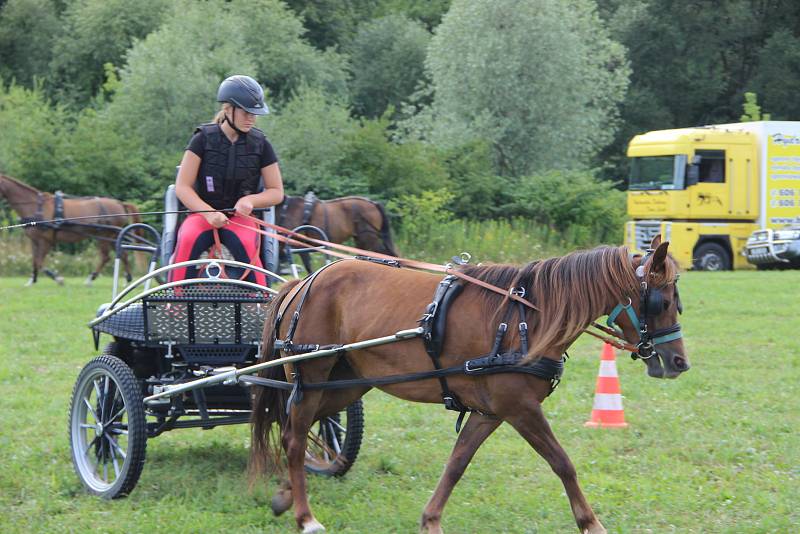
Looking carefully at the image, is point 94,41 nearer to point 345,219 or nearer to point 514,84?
point 514,84

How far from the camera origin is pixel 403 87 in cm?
4434

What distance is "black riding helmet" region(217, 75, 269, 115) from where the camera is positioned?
6.20m

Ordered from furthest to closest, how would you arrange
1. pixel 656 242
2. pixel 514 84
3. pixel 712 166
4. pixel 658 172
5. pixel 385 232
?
pixel 514 84 < pixel 658 172 < pixel 712 166 < pixel 385 232 < pixel 656 242

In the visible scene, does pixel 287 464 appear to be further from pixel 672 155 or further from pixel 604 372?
pixel 672 155

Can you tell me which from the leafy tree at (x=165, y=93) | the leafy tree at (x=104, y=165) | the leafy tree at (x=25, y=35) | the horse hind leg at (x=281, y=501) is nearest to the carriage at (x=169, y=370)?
the horse hind leg at (x=281, y=501)

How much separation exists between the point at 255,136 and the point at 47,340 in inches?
258

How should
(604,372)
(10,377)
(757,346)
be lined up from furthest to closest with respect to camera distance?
(757,346) < (10,377) < (604,372)

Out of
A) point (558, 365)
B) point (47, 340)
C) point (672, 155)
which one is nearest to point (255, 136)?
point (558, 365)

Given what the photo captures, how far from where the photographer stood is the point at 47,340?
12.0 metres

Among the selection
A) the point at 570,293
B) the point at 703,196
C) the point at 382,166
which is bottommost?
the point at 570,293

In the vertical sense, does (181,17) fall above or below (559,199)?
above

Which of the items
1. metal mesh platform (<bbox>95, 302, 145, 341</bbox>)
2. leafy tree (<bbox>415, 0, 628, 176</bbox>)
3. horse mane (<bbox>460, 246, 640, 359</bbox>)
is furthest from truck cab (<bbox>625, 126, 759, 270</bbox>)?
horse mane (<bbox>460, 246, 640, 359</bbox>)

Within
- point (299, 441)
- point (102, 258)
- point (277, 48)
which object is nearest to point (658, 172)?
point (102, 258)

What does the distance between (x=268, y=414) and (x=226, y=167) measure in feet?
5.13
